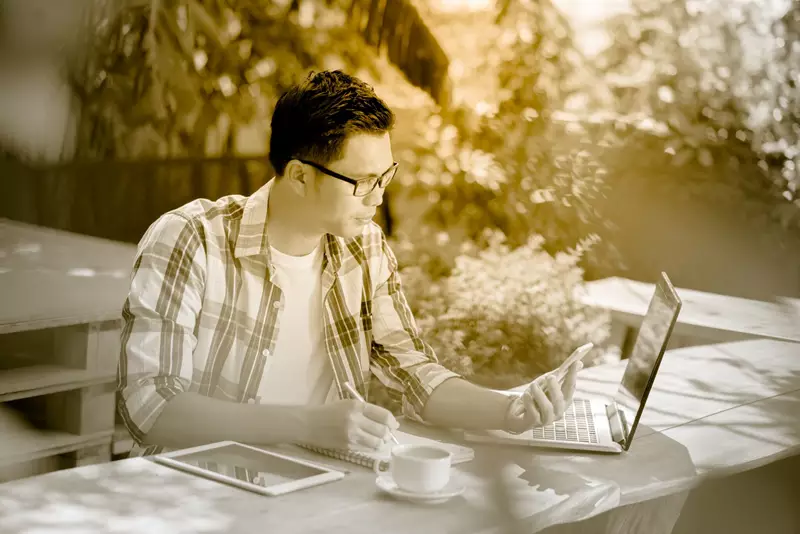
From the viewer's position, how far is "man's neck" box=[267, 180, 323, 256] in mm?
1955

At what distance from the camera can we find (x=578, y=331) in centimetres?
378

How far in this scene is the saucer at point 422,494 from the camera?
1.34m

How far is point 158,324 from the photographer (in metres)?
1.68

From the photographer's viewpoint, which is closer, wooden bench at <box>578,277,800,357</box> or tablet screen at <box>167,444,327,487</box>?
tablet screen at <box>167,444,327,487</box>

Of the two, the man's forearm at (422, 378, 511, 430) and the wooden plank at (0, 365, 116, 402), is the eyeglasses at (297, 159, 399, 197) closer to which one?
the man's forearm at (422, 378, 511, 430)

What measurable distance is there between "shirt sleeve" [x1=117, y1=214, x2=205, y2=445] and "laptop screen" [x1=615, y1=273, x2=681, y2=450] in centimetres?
78

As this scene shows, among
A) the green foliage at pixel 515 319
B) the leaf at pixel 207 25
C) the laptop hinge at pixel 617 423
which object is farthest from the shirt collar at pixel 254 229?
the green foliage at pixel 515 319

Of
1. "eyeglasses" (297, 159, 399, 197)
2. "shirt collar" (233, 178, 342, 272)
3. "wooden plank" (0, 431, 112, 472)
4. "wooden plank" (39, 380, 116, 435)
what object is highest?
"eyeglasses" (297, 159, 399, 197)

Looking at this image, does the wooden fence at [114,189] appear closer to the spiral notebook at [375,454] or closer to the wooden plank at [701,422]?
the wooden plank at [701,422]

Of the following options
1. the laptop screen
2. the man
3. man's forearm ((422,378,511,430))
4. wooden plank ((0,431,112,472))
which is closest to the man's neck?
the man

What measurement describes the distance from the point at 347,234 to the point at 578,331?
2035 millimetres

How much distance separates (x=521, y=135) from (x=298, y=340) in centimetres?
204

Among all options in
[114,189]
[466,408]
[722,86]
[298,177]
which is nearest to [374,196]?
[298,177]

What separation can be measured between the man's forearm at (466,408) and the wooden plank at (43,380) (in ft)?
3.52
